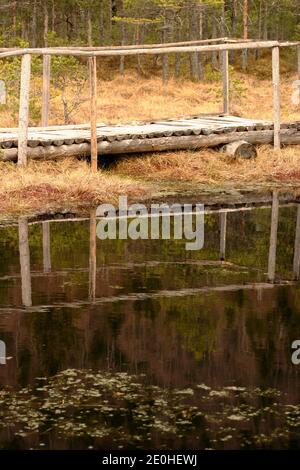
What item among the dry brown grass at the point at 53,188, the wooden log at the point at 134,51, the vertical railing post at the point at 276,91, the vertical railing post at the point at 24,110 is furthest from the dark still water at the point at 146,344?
the vertical railing post at the point at 276,91

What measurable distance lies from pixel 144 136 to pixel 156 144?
27cm

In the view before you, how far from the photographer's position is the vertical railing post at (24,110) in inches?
641

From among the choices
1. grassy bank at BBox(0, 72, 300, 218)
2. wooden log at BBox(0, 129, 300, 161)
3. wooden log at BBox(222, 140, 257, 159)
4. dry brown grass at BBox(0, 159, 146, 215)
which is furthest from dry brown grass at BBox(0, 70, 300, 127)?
dry brown grass at BBox(0, 159, 146, 215)

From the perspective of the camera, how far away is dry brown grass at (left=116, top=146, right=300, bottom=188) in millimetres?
17969

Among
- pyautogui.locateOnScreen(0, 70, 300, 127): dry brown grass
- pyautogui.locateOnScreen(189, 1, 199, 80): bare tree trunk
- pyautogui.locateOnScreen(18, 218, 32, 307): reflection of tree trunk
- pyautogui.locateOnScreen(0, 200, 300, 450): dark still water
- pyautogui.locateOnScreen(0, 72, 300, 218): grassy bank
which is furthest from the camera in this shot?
pyautogui.locateOnScreen(189, 1, 199, 80): bare tree trunk

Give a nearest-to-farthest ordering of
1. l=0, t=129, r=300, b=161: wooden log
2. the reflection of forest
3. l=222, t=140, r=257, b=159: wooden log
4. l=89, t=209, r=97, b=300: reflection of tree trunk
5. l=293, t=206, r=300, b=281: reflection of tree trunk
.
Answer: the reflection of forest < l=89, t=209, r=97, b=300: reflection of tree trunk < l=293, t=206, r=300, b=281: reflection of tree trunk < l=0, t=129, r=300, b=161: wooden log < l=222, t=140, r=257, b=159: wooden log

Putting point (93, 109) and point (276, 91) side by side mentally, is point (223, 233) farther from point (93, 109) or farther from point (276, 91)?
point (276, 91)

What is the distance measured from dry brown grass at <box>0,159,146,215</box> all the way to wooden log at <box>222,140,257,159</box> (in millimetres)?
2999

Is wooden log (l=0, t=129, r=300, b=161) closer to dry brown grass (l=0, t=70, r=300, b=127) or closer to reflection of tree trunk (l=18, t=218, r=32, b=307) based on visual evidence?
reflection of tree trunk (l=18, t=218, r=32, b=307)

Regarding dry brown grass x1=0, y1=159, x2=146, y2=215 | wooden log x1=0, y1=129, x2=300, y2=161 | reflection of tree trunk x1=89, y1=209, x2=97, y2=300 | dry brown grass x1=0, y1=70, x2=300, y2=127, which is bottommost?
reflection of tree trunk x1=89, y1=209, x2=97, y2=300

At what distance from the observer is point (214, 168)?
A: 18484 mm

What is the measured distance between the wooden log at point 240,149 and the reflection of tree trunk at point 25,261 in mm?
6303

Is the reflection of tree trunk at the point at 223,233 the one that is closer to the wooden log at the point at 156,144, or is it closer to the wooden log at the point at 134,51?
the wooden log at the point at 156,144

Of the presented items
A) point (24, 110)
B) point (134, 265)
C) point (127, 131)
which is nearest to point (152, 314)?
point (134, 265)
